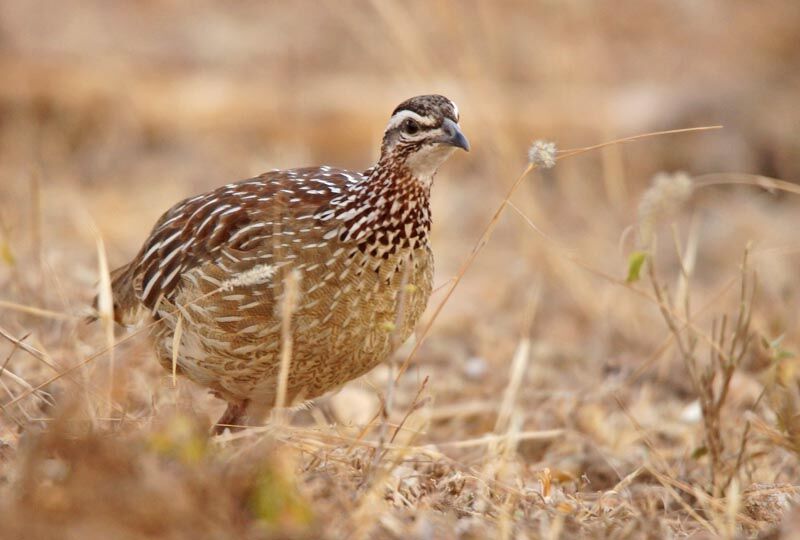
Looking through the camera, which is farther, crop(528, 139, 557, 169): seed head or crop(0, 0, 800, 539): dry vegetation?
crop(528, 139, 557, 169): seed head

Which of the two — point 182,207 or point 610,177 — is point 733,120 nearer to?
point 610,177

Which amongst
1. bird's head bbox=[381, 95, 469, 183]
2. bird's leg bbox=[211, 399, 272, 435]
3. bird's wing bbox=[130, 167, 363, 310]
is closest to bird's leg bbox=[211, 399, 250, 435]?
bird's leg bbox=[211, 399, 272, 435]

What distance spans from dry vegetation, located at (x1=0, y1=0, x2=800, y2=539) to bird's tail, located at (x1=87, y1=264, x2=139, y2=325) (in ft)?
0.63

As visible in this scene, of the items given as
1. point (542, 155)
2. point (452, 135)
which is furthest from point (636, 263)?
point (452, 135)

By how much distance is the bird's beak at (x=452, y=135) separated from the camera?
4.00 m

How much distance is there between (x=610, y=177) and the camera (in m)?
7.41

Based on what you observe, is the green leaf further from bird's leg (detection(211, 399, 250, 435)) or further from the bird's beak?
bird's leg (detection(211, 399, 250, 435))

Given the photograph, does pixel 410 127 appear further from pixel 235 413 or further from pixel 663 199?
pixel 235 413

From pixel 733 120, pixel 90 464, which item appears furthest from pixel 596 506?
pixel 733 120

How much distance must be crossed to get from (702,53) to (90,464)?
11986 mm

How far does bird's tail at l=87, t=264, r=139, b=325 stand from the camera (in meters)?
4.89

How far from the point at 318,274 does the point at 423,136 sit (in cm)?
67

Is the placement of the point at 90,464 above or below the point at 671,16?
below

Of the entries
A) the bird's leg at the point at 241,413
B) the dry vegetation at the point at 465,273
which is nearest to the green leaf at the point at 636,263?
the dry vegetation at the point at 465,273
